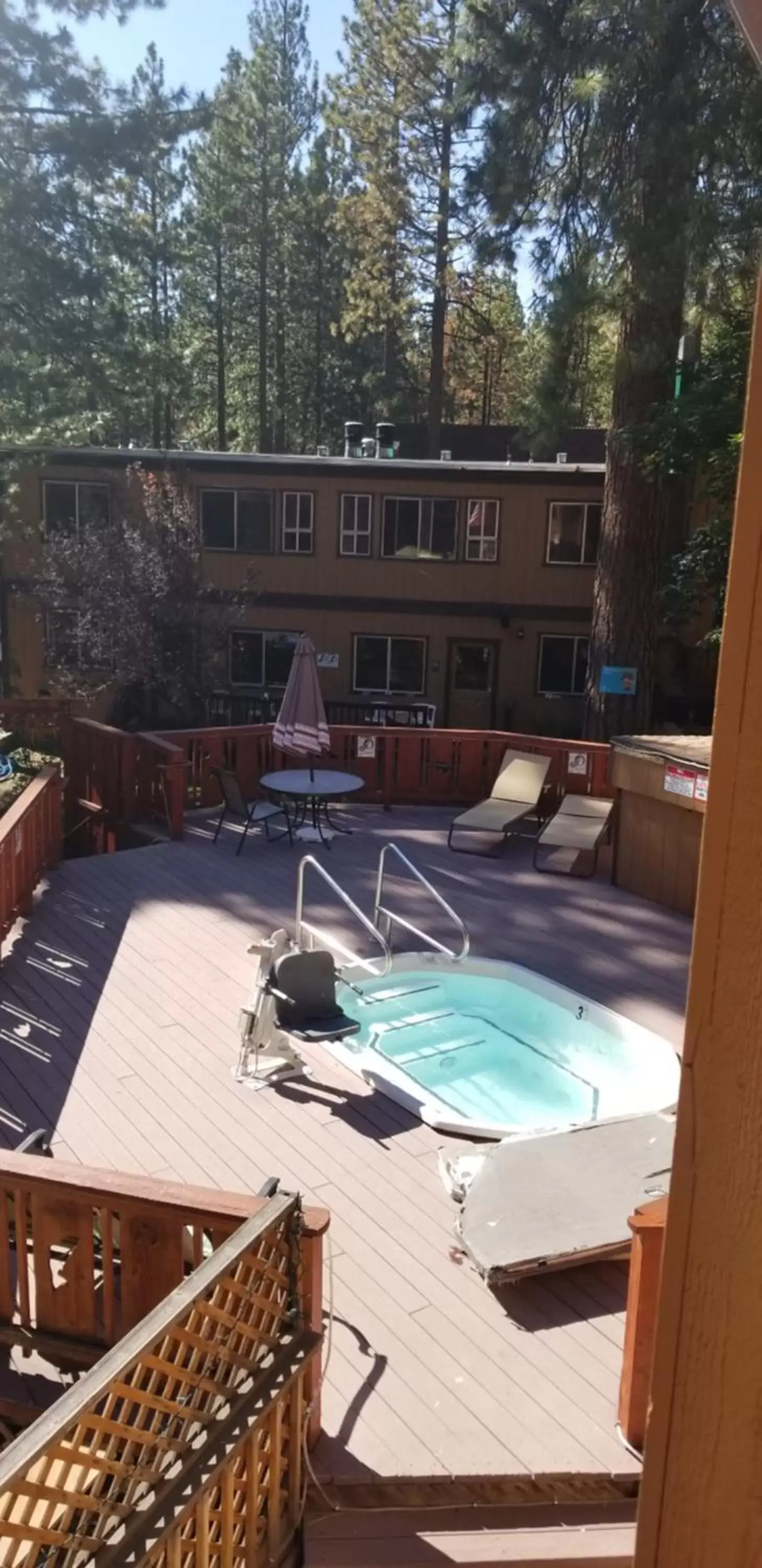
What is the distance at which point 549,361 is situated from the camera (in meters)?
14.2

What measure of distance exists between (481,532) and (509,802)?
8908mm

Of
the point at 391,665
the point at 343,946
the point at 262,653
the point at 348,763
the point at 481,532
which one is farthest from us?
the point at 262,653

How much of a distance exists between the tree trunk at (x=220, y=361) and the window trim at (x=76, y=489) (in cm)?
1693

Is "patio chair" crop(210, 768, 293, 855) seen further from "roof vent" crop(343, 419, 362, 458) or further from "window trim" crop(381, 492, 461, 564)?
"roof vent" crop(343, 419, 362, 458)

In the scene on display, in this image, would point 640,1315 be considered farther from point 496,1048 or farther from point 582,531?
point 582,531

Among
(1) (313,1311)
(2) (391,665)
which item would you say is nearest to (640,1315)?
(1) (313,1311)

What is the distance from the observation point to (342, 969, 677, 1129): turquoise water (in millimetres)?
6473

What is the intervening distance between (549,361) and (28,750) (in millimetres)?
7610

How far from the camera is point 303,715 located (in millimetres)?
10773

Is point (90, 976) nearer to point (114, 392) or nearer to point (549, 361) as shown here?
point (549, 361)

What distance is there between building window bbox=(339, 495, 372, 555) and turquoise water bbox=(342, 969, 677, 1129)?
1264cm

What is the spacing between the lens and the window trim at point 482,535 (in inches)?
740

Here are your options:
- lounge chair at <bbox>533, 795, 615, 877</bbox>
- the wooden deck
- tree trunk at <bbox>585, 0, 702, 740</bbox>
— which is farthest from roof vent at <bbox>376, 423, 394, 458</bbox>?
the wooden deck

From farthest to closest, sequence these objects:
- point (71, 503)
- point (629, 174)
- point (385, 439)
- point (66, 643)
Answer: point (385, 439), point (71, 503), point (66, 643), point (629, 174)
